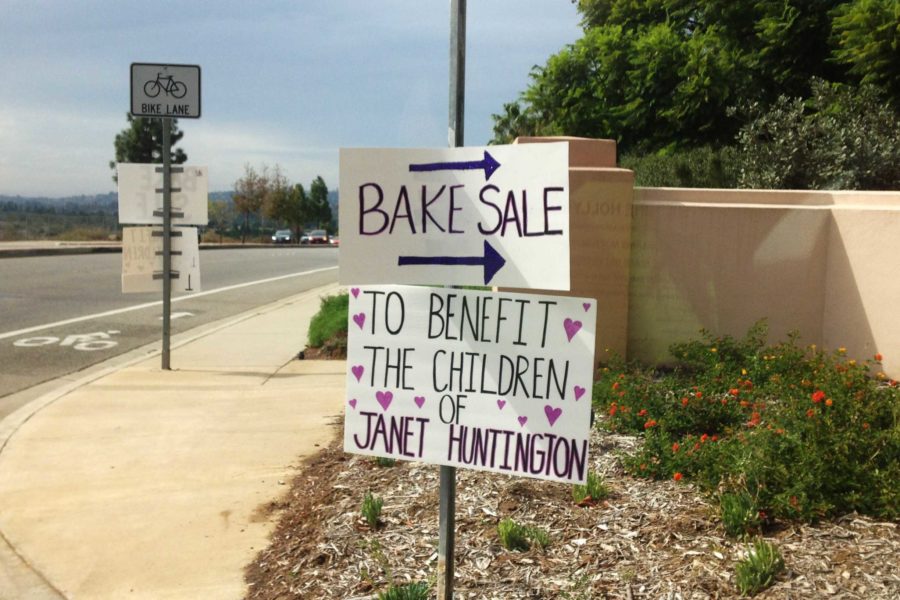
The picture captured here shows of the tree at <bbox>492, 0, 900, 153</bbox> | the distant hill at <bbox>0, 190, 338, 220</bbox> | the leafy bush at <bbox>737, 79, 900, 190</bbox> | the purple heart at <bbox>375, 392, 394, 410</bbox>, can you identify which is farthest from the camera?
the distant hill at <bbox>0, 190, 338, 220</bbox>

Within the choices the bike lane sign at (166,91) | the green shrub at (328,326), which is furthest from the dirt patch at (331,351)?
the bike lane sign at (166,91)

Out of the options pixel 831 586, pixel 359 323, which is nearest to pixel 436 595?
pixel 359 323

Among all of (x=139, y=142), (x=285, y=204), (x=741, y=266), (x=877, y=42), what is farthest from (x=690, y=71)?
(x=285, y=204)

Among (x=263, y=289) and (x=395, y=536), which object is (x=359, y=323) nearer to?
(x=395, y=536)

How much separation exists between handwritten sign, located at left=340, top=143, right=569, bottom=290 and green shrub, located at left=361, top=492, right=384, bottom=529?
1.41 metres

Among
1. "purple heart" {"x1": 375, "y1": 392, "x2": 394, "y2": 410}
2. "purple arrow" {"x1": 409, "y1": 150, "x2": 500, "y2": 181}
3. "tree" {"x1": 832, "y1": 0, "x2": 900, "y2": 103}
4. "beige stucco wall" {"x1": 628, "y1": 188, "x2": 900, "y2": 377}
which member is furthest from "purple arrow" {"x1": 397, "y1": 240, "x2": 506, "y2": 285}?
"tree" {"x1": 832, "y1": 0, "x2": 900, "y2": 103}

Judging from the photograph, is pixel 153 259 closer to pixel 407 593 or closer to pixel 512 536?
pixel 512 536

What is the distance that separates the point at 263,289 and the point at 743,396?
15789mm

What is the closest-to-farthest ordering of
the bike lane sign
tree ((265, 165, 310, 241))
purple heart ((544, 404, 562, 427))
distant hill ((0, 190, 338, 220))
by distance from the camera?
purple heart ((544, 404, 562, 427)) < the bike lane sign < distant hill ((0, 190, 338, 220)) < tree ((265, 165, 310, 241))

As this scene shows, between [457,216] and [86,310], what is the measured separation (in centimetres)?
1277

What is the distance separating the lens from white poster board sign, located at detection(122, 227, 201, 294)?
8.73 m

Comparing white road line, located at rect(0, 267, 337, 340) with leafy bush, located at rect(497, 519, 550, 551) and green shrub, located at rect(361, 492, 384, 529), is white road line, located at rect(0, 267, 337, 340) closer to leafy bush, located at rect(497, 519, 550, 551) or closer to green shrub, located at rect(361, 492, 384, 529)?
green shrub, located at rect(361, 492, 384, 529)

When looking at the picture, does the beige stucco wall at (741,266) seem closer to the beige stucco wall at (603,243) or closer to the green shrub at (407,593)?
the beige stucco wall at (603,243)

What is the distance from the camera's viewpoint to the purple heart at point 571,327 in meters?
2.86
